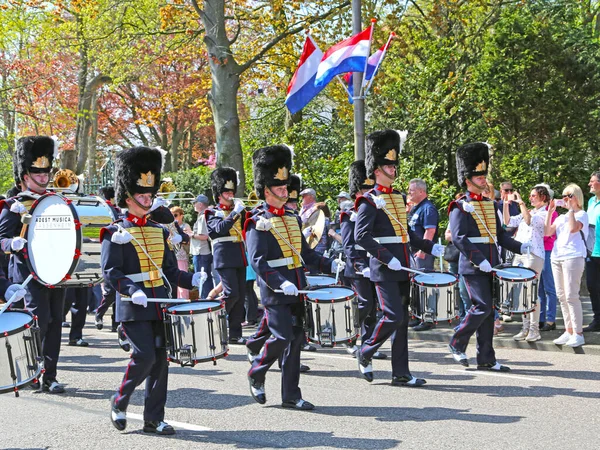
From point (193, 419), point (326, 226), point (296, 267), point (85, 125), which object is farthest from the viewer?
point (85, 125)

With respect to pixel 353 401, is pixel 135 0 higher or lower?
higher

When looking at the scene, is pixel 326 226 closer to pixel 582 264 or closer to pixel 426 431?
pixel 582 264

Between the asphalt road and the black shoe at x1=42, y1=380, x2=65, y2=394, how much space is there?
85mm

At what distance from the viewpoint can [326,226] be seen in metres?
12.0

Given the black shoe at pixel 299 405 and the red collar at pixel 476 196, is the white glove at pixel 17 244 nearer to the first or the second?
the black shoe at pixel 299 405

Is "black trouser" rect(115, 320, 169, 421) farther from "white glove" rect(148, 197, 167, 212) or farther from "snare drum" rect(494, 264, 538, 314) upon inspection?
"snare drum" rect(494, 264, 538, 314)

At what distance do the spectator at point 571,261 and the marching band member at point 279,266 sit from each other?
332cm

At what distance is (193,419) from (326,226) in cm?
536

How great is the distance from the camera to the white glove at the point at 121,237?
6383 mm

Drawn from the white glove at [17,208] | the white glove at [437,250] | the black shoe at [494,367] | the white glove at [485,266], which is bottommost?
the black shoe at [494,367]

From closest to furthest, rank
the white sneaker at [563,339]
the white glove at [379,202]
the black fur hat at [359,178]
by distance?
1. the white glove at [379,202]
2. the white sneaker at [563,339]
3. the black fur hat at [359,178]

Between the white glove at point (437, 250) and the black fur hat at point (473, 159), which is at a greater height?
the black fur hat at point (473, 159)

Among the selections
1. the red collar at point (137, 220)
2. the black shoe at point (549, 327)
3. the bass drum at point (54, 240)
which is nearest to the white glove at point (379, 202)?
the red collar at point (137, 220)

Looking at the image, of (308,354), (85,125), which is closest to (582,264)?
(308,354)
